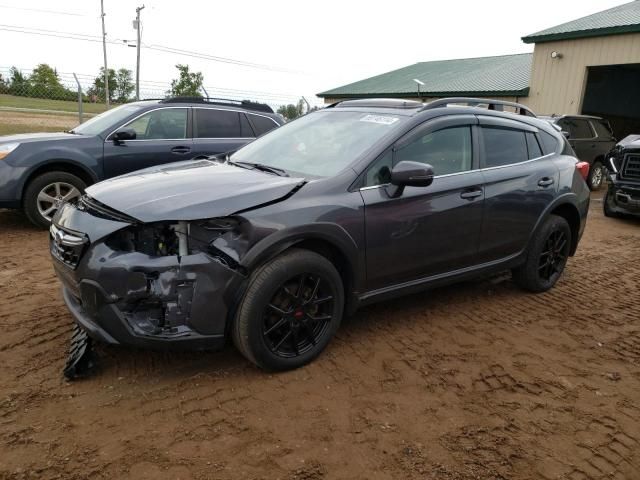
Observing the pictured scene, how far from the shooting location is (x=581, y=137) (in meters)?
11.9

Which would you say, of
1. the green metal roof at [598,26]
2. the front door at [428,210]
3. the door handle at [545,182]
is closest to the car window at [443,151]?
the front door at [428,210]

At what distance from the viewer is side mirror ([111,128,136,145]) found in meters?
6.54

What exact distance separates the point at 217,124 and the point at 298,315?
194 inches

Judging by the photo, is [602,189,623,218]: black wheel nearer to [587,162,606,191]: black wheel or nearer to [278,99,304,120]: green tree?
[587,162,606,191]: black wheel

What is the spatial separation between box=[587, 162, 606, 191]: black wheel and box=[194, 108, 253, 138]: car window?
916 cm

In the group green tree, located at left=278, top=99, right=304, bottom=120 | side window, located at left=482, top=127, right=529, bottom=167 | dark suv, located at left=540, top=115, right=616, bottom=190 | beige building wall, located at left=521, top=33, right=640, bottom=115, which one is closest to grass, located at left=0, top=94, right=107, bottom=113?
green tree, located at left=278, top=99, right=304, bottom=120

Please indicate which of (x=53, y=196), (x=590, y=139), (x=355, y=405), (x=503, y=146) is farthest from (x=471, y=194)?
(x=590, y=139)

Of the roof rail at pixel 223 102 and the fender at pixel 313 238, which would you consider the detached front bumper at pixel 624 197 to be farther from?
the fender at pixel 313 238

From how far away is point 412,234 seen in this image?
11.6 feet

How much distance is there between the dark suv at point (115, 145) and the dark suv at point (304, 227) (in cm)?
307

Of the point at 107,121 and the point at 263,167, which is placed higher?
the point at 107,121

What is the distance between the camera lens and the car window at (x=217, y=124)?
720 cm

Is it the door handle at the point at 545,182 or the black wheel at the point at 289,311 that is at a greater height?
the door handle at the point at 545,182

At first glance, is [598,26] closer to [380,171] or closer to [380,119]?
[380,119]
